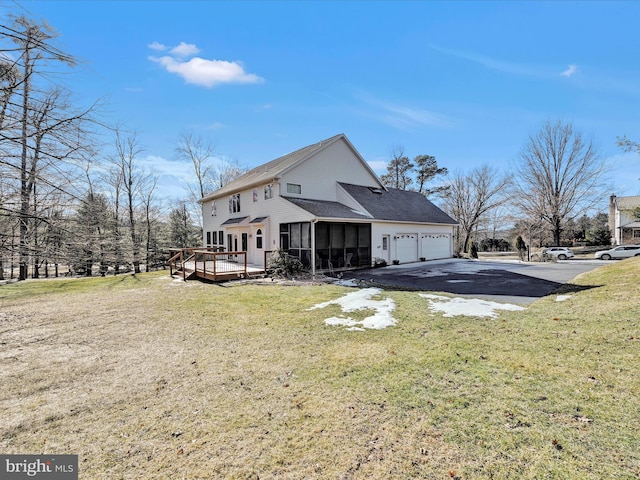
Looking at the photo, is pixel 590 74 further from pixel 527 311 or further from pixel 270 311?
pixel 270 311

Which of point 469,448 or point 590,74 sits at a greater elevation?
point 590,74

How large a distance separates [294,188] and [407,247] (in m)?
8.75

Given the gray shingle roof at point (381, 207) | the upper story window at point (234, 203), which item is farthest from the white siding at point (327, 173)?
the upper story window at point (234, 203)

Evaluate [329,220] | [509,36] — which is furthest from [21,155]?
[509,36]

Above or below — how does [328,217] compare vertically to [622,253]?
above

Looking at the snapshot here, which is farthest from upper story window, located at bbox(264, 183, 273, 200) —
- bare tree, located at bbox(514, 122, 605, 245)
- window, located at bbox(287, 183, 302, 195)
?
bare tree, located at bbox(514, 122, 605, 245)

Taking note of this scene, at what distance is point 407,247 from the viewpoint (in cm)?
1967

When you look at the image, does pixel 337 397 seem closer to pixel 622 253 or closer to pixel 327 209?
pixel 327 209

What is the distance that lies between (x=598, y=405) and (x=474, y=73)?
46.8 feet

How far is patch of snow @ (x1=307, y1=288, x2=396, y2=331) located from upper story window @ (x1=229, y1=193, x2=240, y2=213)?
13406mm

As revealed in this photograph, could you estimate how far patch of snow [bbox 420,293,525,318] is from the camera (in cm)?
689

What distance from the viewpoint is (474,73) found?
13.0 m

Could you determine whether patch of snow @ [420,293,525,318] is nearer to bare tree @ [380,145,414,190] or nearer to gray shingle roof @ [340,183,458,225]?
gray shingle roof @ [340,183,458,225]

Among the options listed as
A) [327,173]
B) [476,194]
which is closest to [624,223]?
[476,194]
